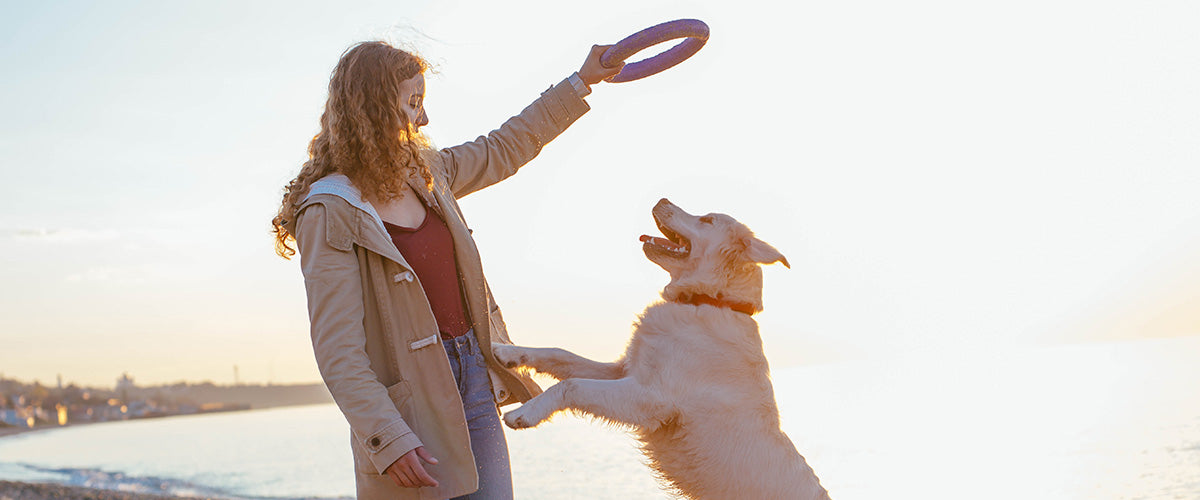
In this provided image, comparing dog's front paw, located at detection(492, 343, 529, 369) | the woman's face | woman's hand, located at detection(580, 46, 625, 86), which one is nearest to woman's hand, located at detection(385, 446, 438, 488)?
dog's front paw, located at detection(492, 343, 529, 369)

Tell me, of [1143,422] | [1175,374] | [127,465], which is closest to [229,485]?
[127,465]

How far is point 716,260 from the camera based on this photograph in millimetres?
4273

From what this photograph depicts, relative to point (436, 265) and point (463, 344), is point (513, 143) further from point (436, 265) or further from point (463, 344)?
point (463, 344)

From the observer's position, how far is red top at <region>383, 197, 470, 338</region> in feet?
9.86

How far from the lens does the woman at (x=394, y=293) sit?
273 centimetres

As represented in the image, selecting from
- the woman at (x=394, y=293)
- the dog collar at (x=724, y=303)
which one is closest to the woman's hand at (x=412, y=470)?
the woman at (x=394, y=293)

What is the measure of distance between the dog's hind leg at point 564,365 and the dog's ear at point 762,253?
0.83 meters

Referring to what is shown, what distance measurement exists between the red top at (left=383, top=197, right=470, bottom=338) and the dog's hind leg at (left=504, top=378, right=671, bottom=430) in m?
0.54

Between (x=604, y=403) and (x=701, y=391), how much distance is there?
46cm

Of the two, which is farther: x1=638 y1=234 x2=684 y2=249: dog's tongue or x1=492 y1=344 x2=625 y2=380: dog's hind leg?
x1=638 y1=234 x2=684 y2=249: dog's tongue

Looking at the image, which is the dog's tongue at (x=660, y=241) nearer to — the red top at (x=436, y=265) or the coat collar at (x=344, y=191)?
the red top at (x=436, y=265)

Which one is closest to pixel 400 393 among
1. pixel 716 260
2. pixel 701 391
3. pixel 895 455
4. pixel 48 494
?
pixel 701 391

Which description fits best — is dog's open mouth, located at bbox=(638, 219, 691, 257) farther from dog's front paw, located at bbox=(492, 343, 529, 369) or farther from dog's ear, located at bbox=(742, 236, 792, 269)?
Result: dog's front paw, located at bbox=(492, 343, 529, 369)

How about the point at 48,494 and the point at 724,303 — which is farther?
the point at 48,494
